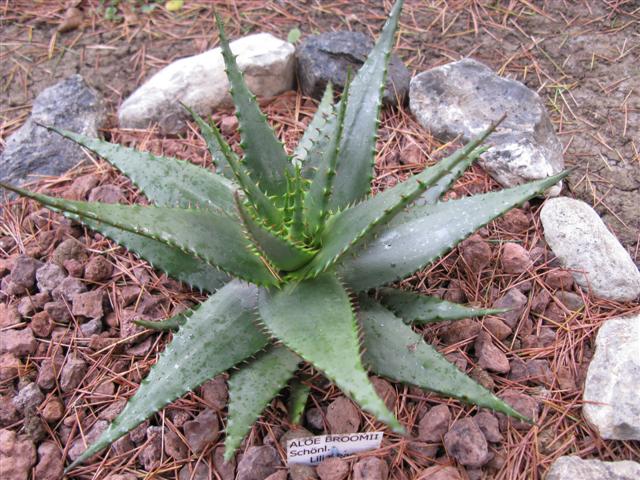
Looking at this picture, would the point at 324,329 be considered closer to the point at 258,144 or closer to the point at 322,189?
the point at 322,189

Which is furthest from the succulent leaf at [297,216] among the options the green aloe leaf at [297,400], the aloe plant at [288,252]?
the green aloe leaf at [297,400]

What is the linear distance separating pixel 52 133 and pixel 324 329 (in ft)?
4.75

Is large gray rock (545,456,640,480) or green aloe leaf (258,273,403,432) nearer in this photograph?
green aloe leaf (258,273,403,432)

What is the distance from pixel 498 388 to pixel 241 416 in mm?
683

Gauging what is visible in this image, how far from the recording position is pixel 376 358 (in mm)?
1353

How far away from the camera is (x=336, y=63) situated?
2.15 metres

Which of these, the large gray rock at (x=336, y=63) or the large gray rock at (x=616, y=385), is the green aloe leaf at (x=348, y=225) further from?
the large gray rock at (x=336, y=63)

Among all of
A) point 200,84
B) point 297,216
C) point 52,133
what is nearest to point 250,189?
point 297,216

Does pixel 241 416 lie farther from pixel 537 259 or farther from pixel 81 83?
pixel 81 83

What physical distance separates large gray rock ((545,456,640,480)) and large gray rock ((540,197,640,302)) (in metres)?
0.51

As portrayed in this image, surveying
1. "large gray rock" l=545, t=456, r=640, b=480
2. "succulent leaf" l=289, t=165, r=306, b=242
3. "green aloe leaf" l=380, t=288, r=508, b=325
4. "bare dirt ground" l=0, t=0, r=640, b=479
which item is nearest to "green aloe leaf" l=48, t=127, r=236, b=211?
"succulent leaf" l=289, t=165, r=306, b=242

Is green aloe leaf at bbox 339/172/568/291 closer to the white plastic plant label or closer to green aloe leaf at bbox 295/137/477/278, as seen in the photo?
green aloe leaf at bbox 295/137/477/278

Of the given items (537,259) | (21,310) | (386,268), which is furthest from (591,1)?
(21,310)

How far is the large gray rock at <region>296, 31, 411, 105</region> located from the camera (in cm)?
214
